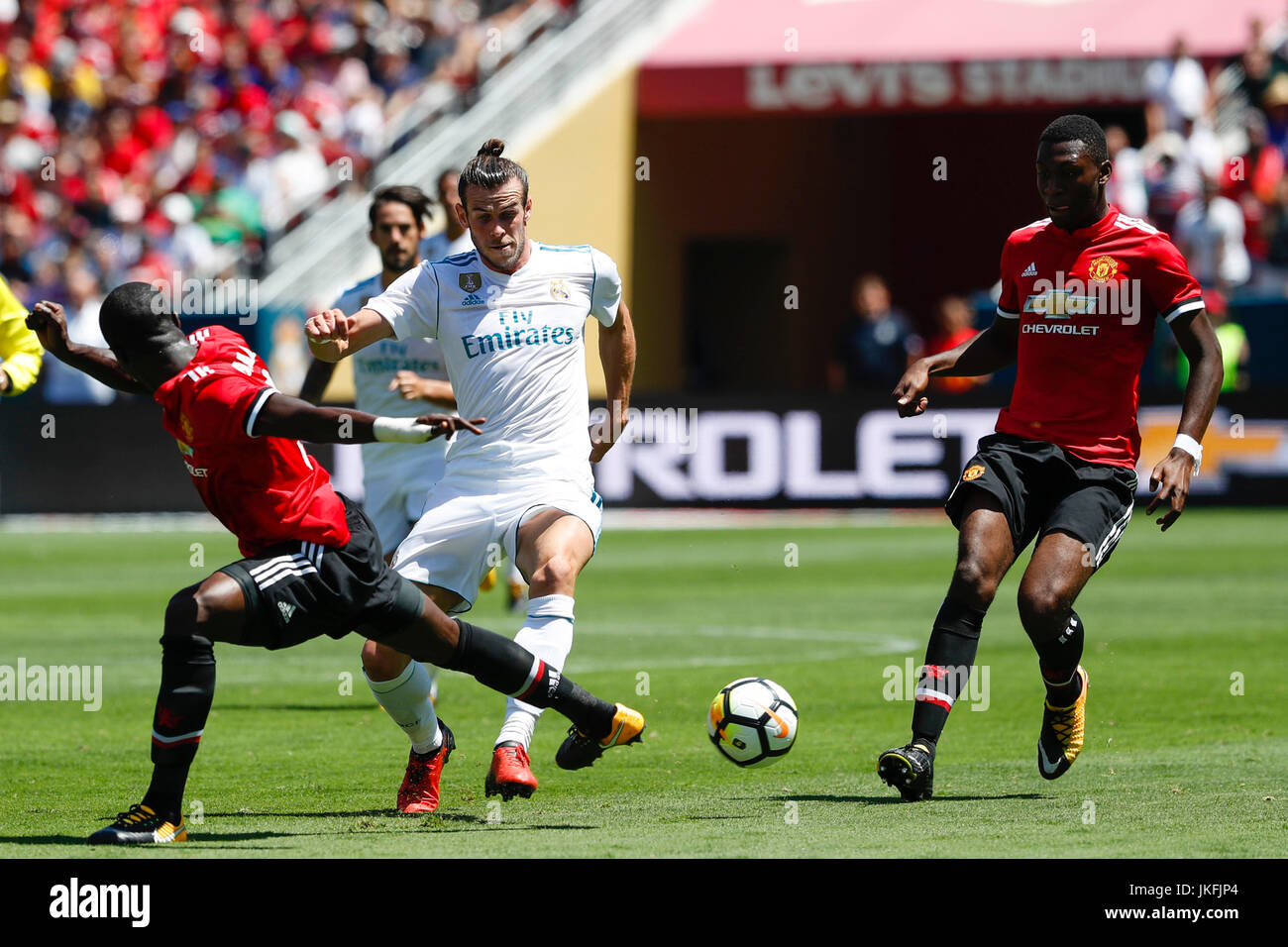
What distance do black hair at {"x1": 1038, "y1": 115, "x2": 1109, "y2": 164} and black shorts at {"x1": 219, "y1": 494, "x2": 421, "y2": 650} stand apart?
295cm

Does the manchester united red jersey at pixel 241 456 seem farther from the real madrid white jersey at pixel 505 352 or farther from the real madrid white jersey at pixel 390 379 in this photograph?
the real madrid white jersey at pixel 390 379

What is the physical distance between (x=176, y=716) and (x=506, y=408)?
1.91m

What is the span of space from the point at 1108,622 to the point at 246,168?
17944 mm

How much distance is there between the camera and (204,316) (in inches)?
985

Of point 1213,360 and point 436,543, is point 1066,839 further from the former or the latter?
point 436,543

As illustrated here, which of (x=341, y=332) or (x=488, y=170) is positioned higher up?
(x=488, y=170)

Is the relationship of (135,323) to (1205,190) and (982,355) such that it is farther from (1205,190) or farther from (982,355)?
(1205,190)

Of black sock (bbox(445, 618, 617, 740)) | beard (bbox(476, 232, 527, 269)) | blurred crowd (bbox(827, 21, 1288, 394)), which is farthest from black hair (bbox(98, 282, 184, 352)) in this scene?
blurred crowd (bbox(827, 21, 1288, 394))

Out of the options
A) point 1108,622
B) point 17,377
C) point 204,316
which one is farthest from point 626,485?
point 17,377

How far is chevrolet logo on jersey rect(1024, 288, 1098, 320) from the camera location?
758 cm

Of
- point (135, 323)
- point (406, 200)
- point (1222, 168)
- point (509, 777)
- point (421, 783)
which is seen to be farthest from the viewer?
point (1222, 168)

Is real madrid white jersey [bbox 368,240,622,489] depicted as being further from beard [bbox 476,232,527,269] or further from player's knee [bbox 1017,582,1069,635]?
player's knee [bbox 1017,582,1069,635]

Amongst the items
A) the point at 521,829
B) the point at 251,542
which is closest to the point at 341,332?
the point at 251,542

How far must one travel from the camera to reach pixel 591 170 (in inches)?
1129
